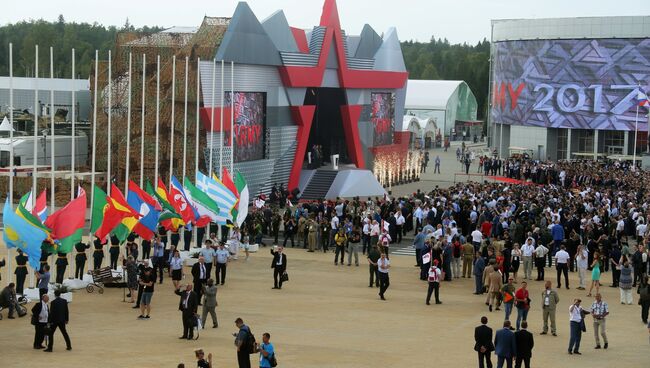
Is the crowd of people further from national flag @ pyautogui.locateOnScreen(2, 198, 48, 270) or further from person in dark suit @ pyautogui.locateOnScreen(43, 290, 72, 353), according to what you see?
national flag @ pyautogui.locateOnScreen(2, 198, 48, 270)

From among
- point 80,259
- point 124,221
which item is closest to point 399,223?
point 124,221

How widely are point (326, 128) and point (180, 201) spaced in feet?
102

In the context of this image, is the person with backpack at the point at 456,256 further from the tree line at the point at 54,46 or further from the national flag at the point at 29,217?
the tree line at the point at 54,46

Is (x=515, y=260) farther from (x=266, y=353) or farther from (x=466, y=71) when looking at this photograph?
(x=466, y=71)

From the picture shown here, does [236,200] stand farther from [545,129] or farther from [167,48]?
[545,129]

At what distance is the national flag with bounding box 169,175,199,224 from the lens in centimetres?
3184

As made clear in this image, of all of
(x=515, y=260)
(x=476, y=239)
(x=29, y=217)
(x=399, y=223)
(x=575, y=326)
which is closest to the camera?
(x=575, y=326)

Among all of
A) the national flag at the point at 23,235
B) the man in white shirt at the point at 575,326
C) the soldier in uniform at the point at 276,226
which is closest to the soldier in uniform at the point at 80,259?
the national flag at the point at 23,235

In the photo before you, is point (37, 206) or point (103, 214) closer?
point (37, 206)

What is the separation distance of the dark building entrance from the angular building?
6 centimetres

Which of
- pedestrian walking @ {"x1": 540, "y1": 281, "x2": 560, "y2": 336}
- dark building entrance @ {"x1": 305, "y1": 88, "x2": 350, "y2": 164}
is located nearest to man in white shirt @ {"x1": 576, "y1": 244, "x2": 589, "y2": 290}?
pedestrian walking @ {"x1": 540, "y1": 281, "x2": 560, "y2": 336}

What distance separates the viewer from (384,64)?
2486 inches

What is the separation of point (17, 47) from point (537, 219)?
12815 centimetres

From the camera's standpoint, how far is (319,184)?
53.8 meters
